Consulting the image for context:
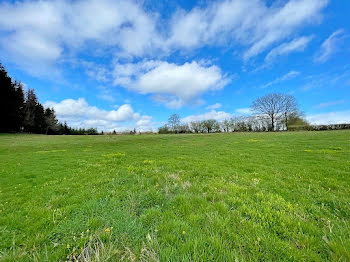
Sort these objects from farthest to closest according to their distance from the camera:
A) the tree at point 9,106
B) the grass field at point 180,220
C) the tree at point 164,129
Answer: the tree at point 164,129 < the tree at point 9,106 < the grass field at point 180,220

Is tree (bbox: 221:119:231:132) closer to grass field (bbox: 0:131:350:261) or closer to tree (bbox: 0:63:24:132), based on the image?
grass field (bbox: 0:131:350:261)

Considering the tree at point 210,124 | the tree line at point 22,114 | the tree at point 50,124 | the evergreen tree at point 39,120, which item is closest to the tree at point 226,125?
the tree at point 210,124

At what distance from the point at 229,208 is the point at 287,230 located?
1213 mm

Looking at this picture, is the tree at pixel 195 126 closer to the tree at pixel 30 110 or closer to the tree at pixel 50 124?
the tree at pixel 50 124

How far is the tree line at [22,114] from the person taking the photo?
41.1m

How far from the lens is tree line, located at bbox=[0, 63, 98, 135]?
41094 mm

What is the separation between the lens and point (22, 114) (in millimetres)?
48188

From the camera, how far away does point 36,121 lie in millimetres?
55844

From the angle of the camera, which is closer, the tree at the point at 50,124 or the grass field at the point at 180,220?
the grass field at the point at 180,220

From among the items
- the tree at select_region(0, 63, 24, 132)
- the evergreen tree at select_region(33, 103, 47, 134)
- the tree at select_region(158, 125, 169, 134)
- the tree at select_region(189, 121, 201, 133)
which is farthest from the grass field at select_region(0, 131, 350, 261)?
the evergreen tree at select_region(33, 103, 47, 134)

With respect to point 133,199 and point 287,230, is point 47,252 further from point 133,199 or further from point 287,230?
point 287,230

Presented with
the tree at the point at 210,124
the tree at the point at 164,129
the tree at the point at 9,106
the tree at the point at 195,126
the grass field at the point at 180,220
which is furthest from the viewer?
the tree at the point at 195,126

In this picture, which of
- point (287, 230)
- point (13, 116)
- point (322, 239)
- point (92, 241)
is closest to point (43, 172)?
point (92, 241)

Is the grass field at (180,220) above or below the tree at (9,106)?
below
